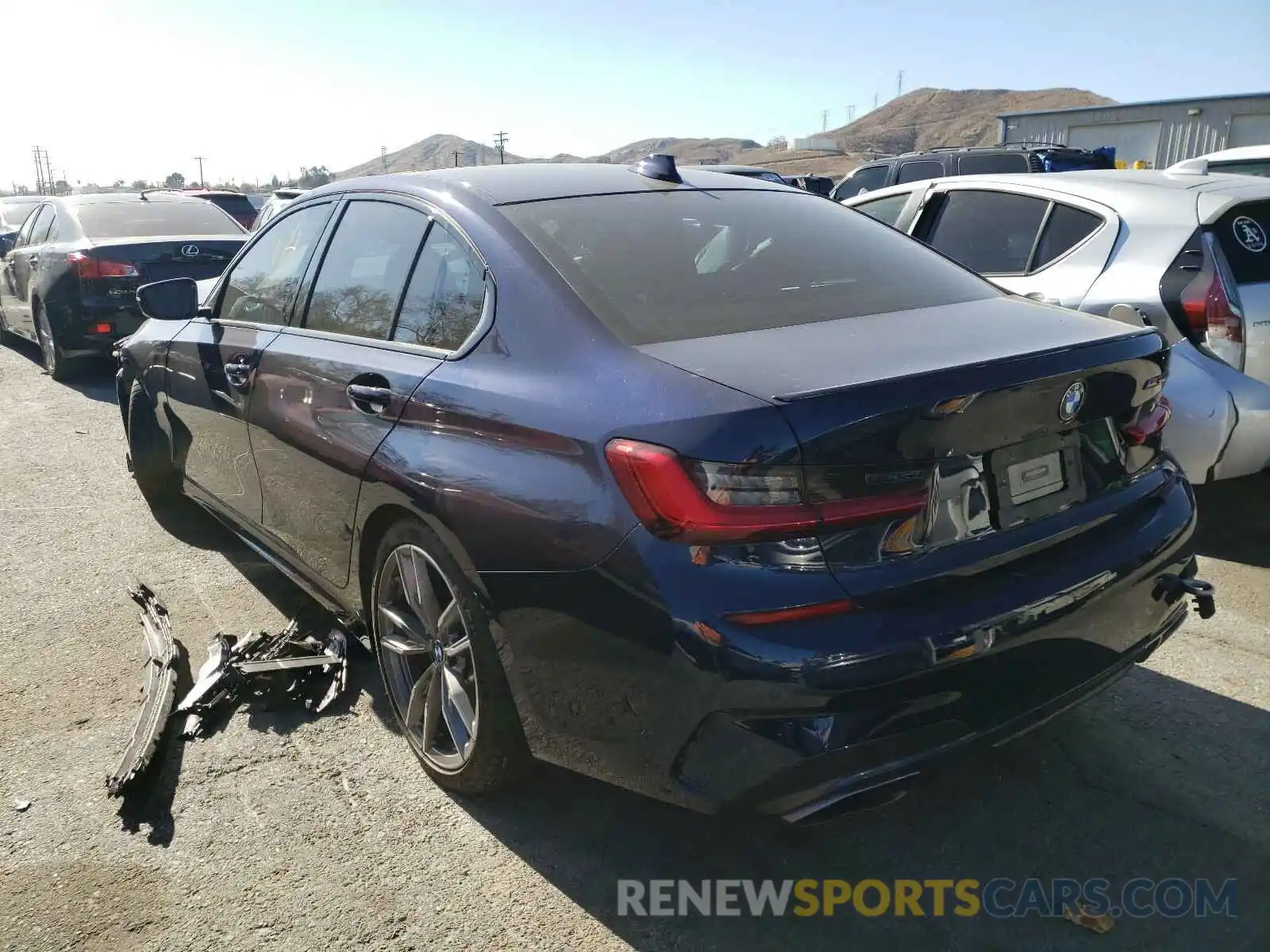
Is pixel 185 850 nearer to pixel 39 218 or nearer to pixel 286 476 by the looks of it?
pixel 286 476

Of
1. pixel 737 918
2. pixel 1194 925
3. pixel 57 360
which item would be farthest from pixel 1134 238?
pixel 57 360

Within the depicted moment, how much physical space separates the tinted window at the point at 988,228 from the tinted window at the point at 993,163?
721cm

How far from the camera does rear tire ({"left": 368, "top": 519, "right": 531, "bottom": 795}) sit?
2.52 metres

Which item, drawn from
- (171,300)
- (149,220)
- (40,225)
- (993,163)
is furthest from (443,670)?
(993,163)

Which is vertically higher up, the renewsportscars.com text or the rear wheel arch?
the rear wheel arch

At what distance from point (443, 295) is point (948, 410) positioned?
4.79 ft

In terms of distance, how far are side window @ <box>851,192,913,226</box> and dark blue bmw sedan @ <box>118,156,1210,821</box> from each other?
2.94m

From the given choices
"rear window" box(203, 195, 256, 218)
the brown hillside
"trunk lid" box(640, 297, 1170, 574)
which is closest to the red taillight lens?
"trunk lid" box(640, 297, 1170, 574)

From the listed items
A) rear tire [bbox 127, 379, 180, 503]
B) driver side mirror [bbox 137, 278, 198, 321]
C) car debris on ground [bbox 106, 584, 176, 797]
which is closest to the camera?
car debris on ground [bbox 106, 584, 176, 797]

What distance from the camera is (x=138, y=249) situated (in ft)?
28.8

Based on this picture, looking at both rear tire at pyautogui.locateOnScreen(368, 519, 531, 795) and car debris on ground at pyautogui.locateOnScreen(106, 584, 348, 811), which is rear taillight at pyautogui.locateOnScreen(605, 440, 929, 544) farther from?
car debris on ground at pyautogui.locateOnScreen(106, 584, 348, 811)

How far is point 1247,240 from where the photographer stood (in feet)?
14.1

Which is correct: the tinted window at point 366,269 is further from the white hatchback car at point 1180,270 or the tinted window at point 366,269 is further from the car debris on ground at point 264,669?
the white hatchback car at point 1180,270

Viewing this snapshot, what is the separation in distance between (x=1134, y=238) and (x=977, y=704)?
127 inches
